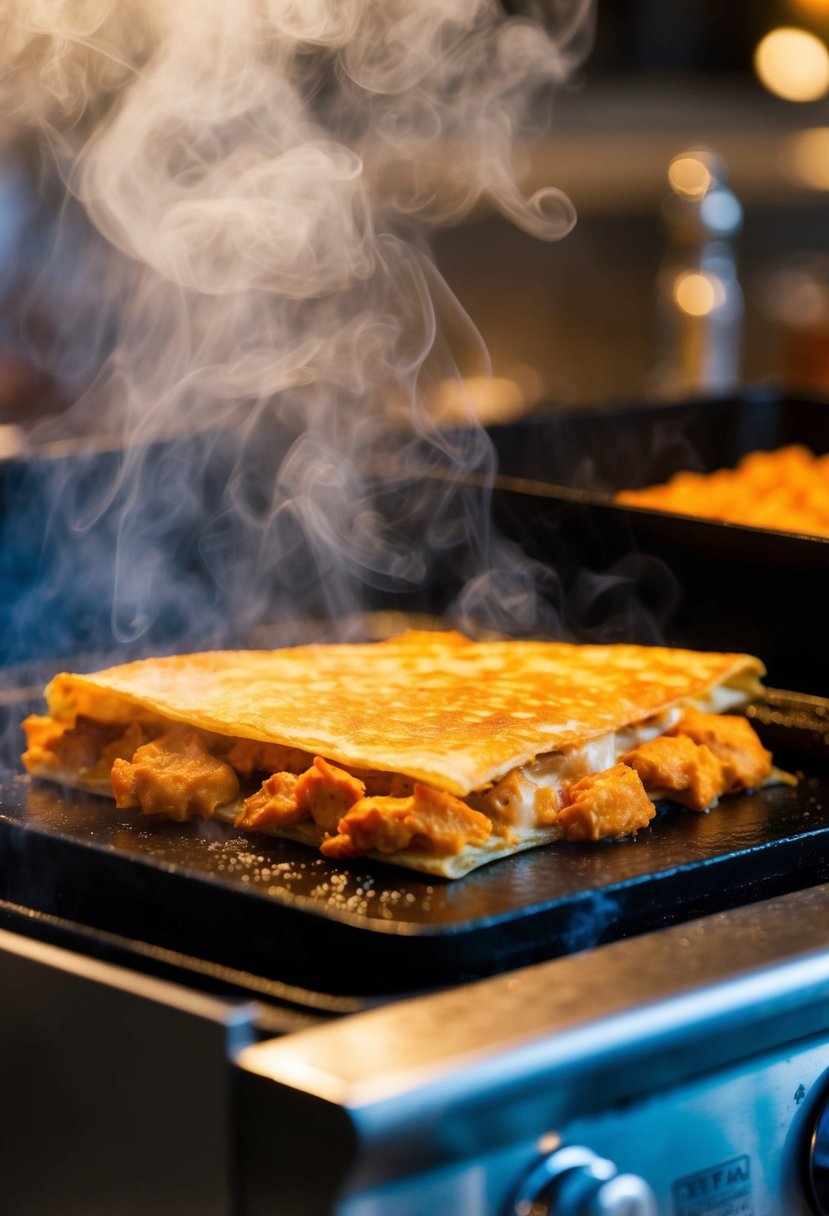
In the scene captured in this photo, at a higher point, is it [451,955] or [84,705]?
[84,705]

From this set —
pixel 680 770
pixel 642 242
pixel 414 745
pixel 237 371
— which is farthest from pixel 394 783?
pixel 642 242

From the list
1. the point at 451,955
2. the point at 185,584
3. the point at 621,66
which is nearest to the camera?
the point at 451,955

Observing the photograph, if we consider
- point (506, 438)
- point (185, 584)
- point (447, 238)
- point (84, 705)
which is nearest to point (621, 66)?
point (447, 238)

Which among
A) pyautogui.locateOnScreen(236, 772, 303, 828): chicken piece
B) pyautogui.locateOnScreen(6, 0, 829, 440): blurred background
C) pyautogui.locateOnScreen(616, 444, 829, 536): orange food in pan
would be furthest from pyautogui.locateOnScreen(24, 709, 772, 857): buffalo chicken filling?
pyautogui.locateOnScreen(6, 0, 829, 440): blurred background

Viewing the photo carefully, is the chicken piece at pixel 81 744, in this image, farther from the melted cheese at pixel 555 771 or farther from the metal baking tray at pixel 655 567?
the metal baking tray at pixel 655 567

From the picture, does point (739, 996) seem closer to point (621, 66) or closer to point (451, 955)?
point (451, 955)

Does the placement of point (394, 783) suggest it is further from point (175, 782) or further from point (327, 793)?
point (175, 782)

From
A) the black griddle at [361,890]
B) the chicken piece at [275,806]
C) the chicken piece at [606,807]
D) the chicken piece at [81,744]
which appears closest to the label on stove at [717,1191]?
the black griddle at [361,890]
